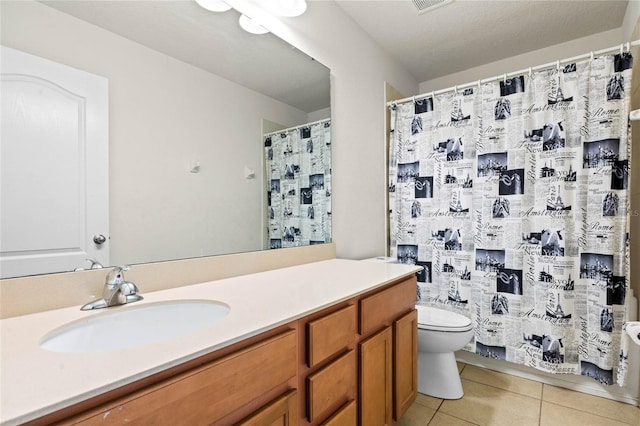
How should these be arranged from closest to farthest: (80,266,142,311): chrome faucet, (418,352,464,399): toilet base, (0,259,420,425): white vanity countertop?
(0,259,420,425): white vanity countertop → (80,266,142,311): chrome faucet → (418,352,464,399): toilet base

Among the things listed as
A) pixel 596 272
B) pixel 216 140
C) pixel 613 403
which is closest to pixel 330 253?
pixel 216 140

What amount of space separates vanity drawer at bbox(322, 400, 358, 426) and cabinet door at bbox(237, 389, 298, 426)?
19cm

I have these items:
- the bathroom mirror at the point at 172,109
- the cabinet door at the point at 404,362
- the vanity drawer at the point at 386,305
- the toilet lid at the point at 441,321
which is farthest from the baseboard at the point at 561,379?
the bathroom mirror at the point at 172,109

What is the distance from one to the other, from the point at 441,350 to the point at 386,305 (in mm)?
754

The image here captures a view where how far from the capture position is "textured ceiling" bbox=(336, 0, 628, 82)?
2043mm

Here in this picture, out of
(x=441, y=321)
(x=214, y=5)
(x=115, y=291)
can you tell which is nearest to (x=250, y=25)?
(x=214, y=5)

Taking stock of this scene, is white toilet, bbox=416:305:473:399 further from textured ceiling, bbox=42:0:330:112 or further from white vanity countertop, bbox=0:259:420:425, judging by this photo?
textured ceiling, bbox=42:0:330:112

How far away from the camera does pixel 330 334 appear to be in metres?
1.02

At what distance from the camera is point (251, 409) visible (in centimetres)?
75

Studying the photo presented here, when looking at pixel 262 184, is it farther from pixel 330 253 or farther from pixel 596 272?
pixel 596 272

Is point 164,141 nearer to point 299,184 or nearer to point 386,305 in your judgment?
point 299,184

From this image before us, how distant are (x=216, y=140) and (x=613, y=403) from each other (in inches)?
101

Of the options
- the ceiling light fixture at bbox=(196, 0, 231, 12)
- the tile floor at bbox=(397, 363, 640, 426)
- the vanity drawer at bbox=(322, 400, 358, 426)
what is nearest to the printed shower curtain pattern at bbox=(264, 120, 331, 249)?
the ceiling light fixture at bbox=(196, 0, 231, 12)

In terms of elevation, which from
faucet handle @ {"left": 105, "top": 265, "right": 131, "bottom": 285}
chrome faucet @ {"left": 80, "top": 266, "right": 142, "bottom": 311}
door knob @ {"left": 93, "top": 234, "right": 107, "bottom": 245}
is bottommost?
chrome faucet @ {"left": 80, "top": 266, "right": 142, "bottom": 311}
